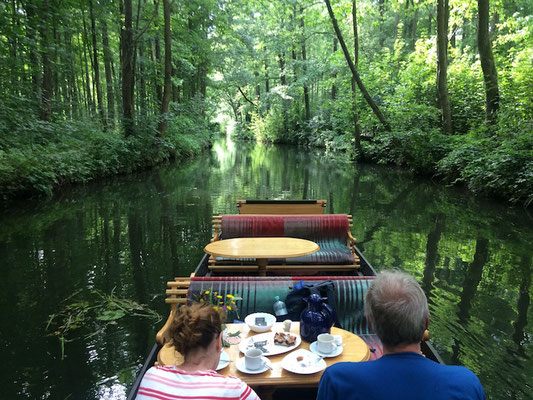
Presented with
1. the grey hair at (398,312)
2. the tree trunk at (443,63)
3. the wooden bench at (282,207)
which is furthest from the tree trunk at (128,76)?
the grey hair at (398,312)

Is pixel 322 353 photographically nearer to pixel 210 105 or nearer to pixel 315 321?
pixel 315 321

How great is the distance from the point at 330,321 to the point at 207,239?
18.6ft

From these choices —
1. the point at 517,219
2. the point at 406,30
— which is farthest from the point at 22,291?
the point at 406,30

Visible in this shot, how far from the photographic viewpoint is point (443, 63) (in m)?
15.8

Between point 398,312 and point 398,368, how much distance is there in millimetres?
202

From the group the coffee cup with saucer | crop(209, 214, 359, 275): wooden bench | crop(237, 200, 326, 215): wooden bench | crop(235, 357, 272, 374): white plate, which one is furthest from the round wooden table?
crop(235, 357, 272, 374): white plate

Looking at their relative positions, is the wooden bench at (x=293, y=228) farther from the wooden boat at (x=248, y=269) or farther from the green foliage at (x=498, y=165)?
the green foliage at (x=498, y=165)

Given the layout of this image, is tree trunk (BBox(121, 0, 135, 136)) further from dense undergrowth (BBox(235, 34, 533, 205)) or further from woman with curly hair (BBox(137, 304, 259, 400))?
woman with curly hair (BBox(137, 304, 259, 400))

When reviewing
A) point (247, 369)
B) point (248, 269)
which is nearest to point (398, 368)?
point (247, 369)

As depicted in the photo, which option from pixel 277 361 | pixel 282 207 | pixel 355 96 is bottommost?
pixel 277 361

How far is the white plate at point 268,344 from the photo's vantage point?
248 cm

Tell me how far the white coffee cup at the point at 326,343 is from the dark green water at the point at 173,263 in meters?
1.97

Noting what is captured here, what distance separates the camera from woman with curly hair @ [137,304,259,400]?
5.27ft

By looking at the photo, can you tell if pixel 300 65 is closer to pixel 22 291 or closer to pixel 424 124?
pixel 424 124
